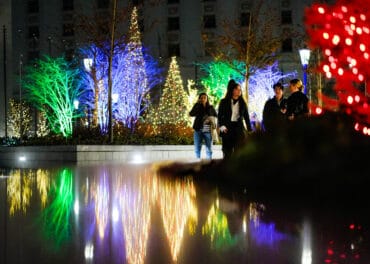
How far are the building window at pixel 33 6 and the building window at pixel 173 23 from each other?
1442 centimetres

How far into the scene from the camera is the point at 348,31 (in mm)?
8344

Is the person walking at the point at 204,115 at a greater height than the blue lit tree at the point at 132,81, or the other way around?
the blue lit tree at the point at 132,81

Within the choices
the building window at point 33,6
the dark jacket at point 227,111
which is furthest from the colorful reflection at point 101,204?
the building window at point 33,6

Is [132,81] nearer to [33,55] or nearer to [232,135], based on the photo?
[232,135]

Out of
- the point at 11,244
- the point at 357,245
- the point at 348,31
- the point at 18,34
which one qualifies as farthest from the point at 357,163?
the point at 18,34

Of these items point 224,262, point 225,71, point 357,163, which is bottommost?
point 224,262

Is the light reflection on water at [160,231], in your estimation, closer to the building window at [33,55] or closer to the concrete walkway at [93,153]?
the concrete walkway at [93,153]

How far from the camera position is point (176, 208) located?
6977 millimetres

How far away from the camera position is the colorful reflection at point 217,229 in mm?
4742

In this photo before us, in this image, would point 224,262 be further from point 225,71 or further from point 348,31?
point 225,71

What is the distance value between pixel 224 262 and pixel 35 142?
24501 mm

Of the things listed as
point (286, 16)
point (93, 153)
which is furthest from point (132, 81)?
point (286, 16)

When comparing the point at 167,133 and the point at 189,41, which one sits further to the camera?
the point at 189,41

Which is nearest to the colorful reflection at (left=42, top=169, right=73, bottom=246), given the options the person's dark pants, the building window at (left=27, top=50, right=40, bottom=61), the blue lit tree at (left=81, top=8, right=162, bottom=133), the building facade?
the person's dark pants
